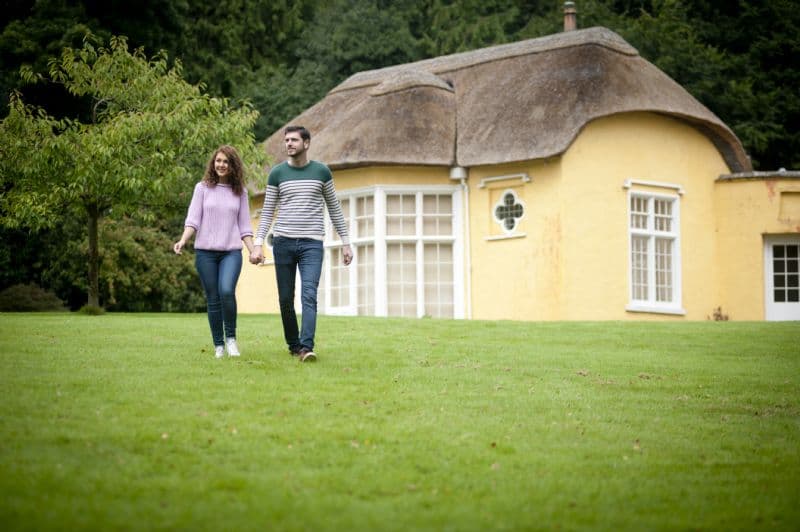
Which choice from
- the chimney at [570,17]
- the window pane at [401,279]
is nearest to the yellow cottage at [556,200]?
the window pane at [401,279]

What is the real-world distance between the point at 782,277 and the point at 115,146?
14.0m

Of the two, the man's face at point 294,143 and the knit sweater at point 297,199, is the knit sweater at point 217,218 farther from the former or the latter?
the man's face at point 294,143

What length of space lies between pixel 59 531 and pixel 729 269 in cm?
1989

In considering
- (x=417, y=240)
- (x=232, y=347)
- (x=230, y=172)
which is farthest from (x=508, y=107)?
(x=232, y=347)

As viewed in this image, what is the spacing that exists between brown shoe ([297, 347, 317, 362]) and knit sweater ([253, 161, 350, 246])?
1088 mm

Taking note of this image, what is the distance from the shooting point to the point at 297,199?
433 inches

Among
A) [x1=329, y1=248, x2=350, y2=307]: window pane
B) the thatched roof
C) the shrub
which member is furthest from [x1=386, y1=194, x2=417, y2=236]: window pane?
the shrub

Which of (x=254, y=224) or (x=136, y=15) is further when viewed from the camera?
(x=136, y=15)

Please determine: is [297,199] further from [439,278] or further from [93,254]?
[439,278]

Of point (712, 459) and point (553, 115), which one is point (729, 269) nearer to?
point (553, 115)

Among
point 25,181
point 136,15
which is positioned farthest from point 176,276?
point 25,181

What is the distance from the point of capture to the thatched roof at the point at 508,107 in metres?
21.8

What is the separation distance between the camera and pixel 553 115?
21.8 m

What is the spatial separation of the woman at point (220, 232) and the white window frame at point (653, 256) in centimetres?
1247
